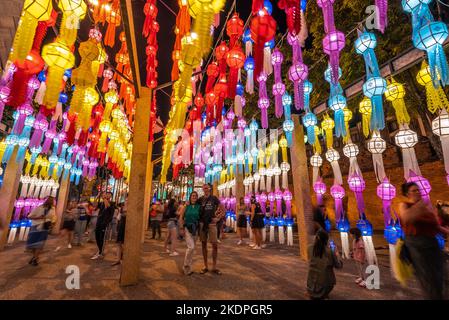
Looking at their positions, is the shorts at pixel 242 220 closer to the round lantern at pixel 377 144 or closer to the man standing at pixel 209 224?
the man standing at pixel 209 224

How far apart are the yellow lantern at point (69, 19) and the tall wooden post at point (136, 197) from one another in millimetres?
2197

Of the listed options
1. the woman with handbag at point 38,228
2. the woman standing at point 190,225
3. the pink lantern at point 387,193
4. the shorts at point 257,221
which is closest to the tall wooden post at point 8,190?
the woman with handbag at point 38,228

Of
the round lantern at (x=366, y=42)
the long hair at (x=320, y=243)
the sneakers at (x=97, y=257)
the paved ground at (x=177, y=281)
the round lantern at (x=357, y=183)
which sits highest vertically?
the round lantern at (x=366, y=42)

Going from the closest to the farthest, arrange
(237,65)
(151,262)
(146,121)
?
(237,65)
(146,121)
(151,262)

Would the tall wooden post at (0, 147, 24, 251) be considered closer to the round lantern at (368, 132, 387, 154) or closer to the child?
the child

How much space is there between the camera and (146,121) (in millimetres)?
4914

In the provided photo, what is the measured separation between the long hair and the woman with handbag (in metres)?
6.03

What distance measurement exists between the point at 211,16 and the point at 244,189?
11334 mm

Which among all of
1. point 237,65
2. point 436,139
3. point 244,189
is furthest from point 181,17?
point 244,189

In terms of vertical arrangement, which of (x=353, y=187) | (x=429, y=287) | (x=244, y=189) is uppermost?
(x=244, y=189)

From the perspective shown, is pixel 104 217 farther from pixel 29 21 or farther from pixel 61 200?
pixel 61 200

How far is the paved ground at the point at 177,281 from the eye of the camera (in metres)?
3.61

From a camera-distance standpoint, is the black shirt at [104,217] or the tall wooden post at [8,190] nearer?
the black shirt at [104,217]
